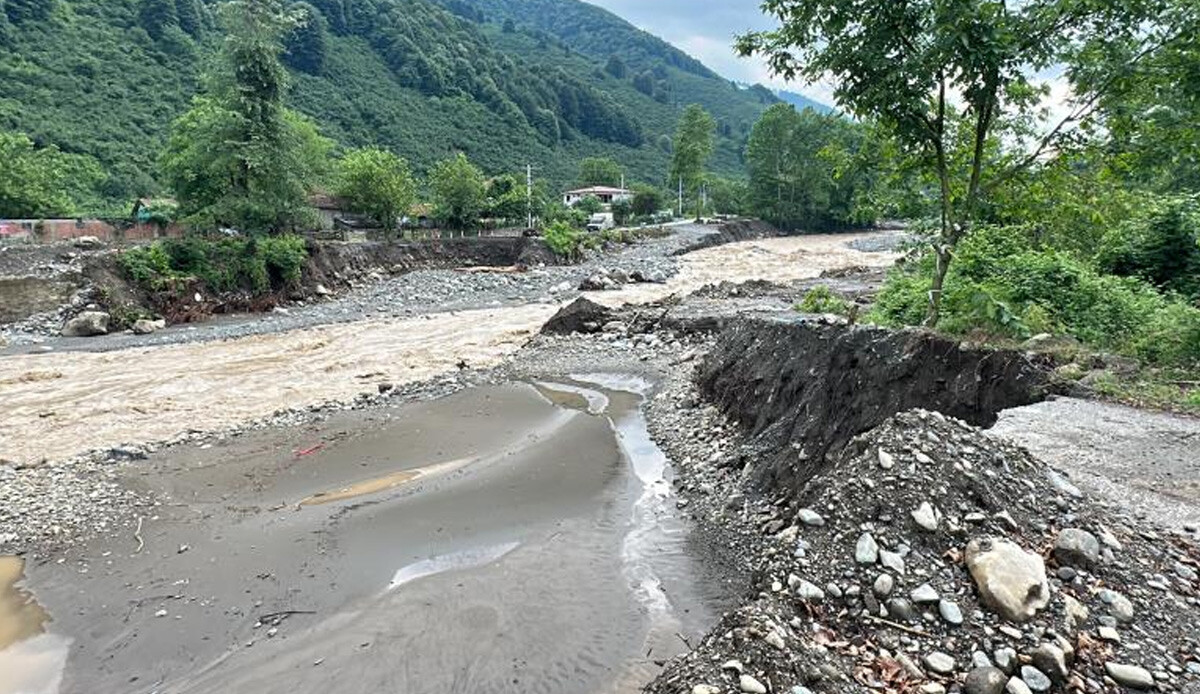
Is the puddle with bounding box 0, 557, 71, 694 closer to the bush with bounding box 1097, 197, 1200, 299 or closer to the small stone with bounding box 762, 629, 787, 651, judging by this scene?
the small stone with bounding box 762, 629, 787, 651

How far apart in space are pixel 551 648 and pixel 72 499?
8790 millimetres

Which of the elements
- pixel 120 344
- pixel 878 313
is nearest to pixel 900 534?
pixel 878 313

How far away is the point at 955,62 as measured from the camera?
7992 mm

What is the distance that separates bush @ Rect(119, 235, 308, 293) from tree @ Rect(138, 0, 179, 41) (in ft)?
215

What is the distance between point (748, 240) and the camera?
248ft

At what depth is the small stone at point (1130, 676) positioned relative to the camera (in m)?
3.90

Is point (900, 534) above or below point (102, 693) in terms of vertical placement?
above

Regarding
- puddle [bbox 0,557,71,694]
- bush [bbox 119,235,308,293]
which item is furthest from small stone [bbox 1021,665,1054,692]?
bush [bbox 119,235,308,293]

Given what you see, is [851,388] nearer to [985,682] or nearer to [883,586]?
[883,586]

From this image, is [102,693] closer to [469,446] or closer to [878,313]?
[469,446]

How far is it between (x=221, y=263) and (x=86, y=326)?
→ 337 inches

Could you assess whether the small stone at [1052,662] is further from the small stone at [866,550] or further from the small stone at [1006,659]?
the small stone at [866,550]

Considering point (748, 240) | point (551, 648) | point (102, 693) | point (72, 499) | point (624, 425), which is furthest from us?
point (748, 240)

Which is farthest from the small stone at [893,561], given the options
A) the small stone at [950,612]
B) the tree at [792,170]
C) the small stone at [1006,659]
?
the tree at [792,170]
